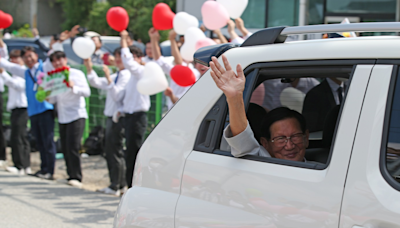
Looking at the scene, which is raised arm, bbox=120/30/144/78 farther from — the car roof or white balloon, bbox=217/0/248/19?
the car roof

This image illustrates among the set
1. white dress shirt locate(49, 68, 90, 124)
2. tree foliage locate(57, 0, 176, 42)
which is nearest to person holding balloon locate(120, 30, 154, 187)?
white dress shirt locate(49, 68, 90, 124)

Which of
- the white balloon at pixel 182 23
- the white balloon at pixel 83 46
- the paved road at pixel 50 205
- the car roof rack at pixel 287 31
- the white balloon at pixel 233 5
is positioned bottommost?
the paved road at pixel 50 205

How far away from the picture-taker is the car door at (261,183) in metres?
1.71

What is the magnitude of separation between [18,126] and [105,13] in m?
31.6

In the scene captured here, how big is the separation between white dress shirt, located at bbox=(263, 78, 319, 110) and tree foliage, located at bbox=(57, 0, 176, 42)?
25878mm

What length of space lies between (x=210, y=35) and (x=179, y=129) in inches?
483

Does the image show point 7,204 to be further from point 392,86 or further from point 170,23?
point 392,86

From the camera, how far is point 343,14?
1309 cm

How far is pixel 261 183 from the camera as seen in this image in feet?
6.21

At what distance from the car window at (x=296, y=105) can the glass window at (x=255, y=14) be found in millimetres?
11260

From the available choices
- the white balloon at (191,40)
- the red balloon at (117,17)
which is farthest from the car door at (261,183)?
the red balloon at (117,17)

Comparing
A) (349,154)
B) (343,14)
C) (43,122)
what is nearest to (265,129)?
(349,154)

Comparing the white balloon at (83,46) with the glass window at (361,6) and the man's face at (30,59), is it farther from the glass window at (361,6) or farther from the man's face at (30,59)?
the glass window at (361,6)

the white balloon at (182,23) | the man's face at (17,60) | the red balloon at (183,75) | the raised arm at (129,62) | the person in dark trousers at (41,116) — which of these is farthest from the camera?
the man's face at (17,60)
